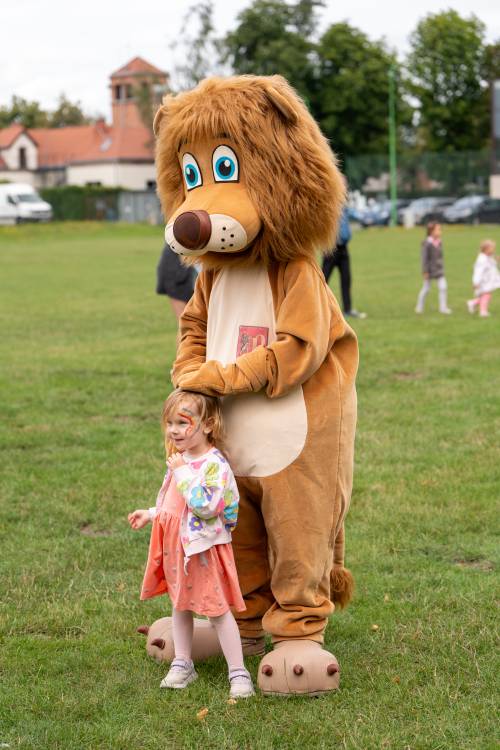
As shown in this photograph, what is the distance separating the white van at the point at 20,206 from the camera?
5731 centimetres

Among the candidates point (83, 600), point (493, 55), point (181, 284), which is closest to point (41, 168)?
point (493, 55)

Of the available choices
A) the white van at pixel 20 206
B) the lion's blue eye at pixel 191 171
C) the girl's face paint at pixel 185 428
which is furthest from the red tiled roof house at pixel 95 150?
the girl's face paint at pixel 185 428

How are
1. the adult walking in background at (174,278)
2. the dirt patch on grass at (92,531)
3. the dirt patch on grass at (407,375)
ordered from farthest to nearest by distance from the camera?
the dirt patch on grass at (407,375)
the adult walking in background at (174,278)
the dirt patch on grass at (92,531)

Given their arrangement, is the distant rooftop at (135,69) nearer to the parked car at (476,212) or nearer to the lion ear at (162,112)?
the parked car at (476,212)

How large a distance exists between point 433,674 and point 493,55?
76.2 m

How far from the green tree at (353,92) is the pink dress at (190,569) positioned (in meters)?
63.9

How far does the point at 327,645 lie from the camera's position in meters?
4.59

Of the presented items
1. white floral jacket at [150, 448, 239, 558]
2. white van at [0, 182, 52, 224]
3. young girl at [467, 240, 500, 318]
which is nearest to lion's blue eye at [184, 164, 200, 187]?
white floral jacket at [150, 448, 239, 558]

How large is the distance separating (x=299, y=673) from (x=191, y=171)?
1.92 m

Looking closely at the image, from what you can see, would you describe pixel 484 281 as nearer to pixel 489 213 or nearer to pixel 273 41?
pixel 489 213

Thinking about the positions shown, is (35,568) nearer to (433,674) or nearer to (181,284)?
(433,674)

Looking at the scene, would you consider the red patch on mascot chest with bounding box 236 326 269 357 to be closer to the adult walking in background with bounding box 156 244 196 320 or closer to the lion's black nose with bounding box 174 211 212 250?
the lion's black nose with bounding box 174 211 212 250

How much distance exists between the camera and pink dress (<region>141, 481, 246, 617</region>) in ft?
13.4

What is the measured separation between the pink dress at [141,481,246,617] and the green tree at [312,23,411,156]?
63.9 metres
